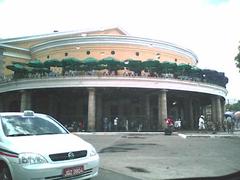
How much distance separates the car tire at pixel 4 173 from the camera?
7.23m

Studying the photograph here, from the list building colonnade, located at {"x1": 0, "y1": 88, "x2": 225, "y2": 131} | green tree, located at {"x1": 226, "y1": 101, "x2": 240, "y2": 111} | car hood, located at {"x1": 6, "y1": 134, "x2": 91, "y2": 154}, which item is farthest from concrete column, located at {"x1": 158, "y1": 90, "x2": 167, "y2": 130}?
green tree, located at {"x1": 226, "y1": 101, "x2": 240, "y2": 111}

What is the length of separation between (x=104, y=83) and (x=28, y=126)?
27.8 meters

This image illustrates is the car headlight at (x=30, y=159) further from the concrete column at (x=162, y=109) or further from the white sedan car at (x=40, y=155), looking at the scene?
the concrete column at (x=162, y=109)

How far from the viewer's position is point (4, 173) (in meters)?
7.34

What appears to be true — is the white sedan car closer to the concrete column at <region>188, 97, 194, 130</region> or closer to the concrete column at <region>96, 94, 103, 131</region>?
the concrete column at <region>96, 94, 103, 131</region>

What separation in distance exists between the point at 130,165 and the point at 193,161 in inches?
84.8

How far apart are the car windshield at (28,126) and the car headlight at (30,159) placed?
3.46 ft

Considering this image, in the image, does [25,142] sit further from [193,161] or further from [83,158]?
[193,161]

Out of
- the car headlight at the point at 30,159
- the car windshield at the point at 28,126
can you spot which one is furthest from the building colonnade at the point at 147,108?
the car headlight at the point at 30,159

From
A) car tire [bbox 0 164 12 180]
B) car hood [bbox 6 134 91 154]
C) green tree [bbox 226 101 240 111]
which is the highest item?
green tree [bbox 226 101 240 111]

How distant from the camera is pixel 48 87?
1468 inches

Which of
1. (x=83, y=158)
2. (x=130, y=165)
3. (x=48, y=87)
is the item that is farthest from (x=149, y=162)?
(x=48, y=87)

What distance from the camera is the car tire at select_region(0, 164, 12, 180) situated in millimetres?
7227

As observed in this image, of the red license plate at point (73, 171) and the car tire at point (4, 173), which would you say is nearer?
the red license plate at point (73, 171)
